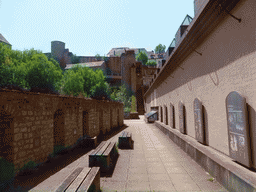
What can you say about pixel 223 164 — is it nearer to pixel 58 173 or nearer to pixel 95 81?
pixel 58 173

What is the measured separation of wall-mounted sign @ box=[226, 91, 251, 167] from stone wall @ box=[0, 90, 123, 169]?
4919mm

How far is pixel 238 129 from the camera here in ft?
12.5

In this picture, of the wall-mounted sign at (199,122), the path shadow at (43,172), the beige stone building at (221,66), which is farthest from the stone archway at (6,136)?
the wall-mounted sign at (199,122)

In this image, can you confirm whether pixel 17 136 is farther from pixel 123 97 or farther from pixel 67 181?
pixel 123 97

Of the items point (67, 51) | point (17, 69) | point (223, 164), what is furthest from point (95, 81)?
point (223, 164)

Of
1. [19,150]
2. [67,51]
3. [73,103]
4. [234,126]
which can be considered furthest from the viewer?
[67,51]

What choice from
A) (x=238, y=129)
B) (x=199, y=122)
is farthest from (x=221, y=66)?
(x=199, y=122)

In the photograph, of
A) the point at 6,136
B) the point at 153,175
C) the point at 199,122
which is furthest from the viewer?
Result: the point at 199,122

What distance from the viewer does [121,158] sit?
641 centimetres

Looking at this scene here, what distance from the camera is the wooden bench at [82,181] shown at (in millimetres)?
2928

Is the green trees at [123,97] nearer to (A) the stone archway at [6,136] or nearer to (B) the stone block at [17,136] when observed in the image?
(B) the stone block at [17,136]

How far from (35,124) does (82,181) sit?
8.96 ft

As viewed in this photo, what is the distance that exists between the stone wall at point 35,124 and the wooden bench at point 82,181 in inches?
71.7

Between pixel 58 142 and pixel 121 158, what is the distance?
241cm
